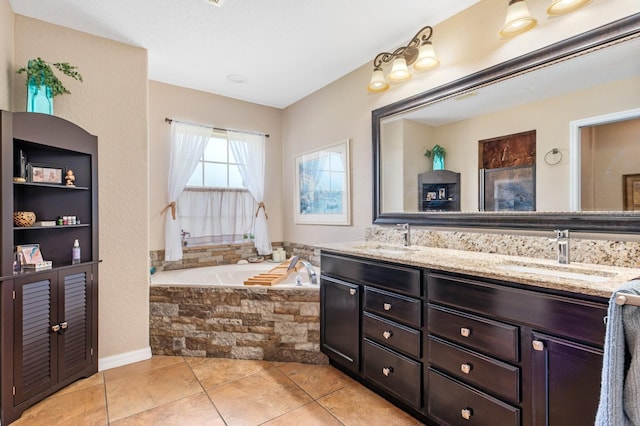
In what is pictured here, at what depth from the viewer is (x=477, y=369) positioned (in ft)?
4.83

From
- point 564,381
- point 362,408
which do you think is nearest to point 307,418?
point 362,408

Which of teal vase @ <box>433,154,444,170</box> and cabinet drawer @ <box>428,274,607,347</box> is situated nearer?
cabinet drawer @ <box>428,274,607,347</box>

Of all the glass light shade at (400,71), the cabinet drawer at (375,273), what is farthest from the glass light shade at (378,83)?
the cabinet drawer at (375,273)

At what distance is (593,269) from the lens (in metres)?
1.49

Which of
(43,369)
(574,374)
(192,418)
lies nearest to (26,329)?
(43,369)

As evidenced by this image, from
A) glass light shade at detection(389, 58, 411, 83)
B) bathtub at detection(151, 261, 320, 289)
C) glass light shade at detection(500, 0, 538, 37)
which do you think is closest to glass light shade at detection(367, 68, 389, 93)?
glass light shade at detection(389, 58, 411, 83)

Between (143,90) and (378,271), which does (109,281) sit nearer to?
(143,90)

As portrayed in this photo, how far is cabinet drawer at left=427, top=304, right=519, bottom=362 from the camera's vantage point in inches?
53.6

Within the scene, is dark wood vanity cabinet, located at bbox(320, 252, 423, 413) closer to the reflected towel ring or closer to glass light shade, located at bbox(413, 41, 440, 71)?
the reflected towel ring

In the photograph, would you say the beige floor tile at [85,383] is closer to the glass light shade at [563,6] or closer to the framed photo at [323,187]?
the framed photo at [323,187]

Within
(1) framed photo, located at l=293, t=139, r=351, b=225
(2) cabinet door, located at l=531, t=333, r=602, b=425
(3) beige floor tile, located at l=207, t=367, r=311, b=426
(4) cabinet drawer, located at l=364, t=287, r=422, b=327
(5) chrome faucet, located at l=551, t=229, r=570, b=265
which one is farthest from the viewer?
(1) framed photo, located at l=293, t=139, r=351, b=225

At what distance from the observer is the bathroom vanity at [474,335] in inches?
46.6

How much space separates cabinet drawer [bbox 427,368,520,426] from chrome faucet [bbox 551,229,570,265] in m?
0.78

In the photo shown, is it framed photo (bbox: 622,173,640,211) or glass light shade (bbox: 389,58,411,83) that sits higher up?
glass light shade (bbox: 389,58,411,83)
